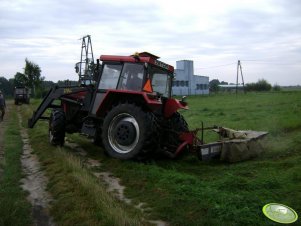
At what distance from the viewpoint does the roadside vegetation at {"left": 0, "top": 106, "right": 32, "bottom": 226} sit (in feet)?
17.3

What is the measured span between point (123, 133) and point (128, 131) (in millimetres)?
146

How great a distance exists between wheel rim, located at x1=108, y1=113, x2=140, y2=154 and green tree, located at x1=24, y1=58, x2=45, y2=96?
156 feet

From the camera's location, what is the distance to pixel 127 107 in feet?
28.5

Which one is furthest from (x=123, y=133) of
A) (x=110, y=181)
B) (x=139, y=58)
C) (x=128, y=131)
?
(x=139, y=58)

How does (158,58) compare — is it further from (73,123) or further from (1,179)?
(1,179)

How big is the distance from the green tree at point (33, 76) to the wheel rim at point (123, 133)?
156 feet

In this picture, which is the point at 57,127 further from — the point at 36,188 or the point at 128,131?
the point at 36,188

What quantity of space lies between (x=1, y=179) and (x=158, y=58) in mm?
4446

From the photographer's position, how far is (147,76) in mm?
8953

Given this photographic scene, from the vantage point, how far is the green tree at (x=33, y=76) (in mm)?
53969

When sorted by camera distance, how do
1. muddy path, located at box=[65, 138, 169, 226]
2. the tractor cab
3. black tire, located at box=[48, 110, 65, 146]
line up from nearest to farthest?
1. muddy path, located at box=[65, 138, 169, 226]
2. the tractor cab
3. black tire, located at box=[48, 110, 65, 146]

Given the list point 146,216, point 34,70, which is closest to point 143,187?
point 146,216

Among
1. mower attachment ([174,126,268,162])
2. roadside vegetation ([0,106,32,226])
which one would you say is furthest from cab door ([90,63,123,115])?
roadside vegetation ([0,106,32,226])

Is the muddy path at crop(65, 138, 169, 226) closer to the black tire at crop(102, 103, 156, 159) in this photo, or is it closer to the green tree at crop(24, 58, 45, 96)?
the black tire at crop(102, 103, 156, 159)
